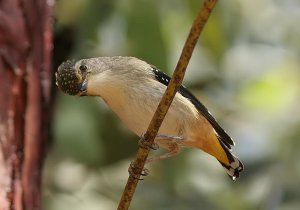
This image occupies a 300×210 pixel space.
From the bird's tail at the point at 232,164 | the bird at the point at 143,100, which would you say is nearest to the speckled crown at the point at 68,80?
the bird at the point at 143,100

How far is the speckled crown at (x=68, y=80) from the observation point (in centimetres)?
324

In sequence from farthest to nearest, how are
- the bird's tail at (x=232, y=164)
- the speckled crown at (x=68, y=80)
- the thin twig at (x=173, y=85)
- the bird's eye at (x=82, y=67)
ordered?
the bird's tail at (x=232, y=164)
the bird's eye at (x=82, y=67)
the speckled crown at (x=68, y=80)
the thin twig at (x=173, y=85)

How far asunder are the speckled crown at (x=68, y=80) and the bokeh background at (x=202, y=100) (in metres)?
1.01

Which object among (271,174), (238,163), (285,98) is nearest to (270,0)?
(285,98)

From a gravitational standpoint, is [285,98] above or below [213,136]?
above

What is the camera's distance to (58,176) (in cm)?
510

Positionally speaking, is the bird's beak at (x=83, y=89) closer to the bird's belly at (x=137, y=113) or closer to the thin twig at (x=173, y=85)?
the bird's belly at (x=137, y=113)

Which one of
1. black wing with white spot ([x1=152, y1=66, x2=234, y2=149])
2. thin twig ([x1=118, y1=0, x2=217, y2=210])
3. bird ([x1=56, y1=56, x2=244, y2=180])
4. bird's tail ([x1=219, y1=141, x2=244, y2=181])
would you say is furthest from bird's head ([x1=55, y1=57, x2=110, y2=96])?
→ thin twig ([x1=118, y1=0, x2=217, y2=210])

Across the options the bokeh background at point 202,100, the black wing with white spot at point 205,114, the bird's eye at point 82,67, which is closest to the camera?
the bird's eye at point 82,67

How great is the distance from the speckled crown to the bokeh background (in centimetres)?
101

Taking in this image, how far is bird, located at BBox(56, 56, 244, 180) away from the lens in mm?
3318

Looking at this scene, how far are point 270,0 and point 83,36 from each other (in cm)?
152

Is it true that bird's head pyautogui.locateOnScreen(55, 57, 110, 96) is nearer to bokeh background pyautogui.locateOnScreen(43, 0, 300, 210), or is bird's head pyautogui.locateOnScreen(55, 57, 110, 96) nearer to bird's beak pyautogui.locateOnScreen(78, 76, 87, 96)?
bird's beak pyautogui.locateOnScreen(78, 76, 87, 96)

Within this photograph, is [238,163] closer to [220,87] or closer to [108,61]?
[108,61]
